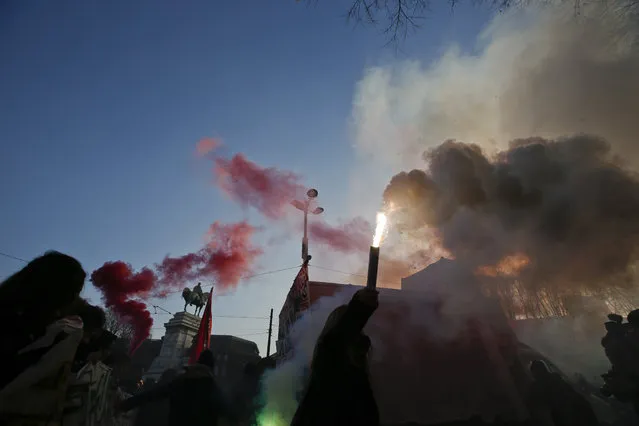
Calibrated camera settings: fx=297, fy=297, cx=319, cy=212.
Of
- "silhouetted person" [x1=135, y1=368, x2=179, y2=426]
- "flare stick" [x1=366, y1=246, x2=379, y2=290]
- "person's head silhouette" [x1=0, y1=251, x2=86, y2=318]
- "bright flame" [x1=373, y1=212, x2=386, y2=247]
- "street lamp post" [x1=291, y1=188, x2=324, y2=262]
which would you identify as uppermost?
"street lamp post" [x1=291, y1=188, x2=324, y2=262]

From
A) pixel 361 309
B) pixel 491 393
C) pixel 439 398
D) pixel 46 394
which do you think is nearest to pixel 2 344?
pixel 46 394

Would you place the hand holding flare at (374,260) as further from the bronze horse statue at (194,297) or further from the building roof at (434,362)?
the bronze horse statue at (194,297)

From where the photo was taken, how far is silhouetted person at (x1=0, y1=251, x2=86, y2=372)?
7.11ft

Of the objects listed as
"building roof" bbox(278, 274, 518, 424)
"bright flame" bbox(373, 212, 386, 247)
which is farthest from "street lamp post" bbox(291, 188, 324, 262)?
"bright flame" bbox(373, 212, 386, 247)

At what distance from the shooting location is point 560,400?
10250mm

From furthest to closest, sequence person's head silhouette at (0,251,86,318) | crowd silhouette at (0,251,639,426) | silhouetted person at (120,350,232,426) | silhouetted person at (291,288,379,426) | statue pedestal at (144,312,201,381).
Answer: statue pedestal at (144,312,201,381) < silhouetted person at (120,350,232,426) < silhouetted person at (291,288,379,426) < person's head silhouette at (0,251,86,318) < crowd silhouette at (0,251,639,426)

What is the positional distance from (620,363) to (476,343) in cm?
481

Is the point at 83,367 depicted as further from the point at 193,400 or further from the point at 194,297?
the point at 194,297

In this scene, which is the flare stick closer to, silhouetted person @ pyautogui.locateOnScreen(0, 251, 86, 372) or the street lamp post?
silhouetted person @ pyautogui.locateOnScreen(0, 251, 86, 372)

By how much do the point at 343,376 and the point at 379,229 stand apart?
161 cm

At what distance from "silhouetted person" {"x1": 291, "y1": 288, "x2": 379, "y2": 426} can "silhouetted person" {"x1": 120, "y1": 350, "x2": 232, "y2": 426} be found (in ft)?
9.47

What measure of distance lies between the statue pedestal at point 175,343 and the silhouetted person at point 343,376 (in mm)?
22349

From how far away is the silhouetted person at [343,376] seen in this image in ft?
9.30

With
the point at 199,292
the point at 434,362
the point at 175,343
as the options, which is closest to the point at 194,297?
the point at 199,292
